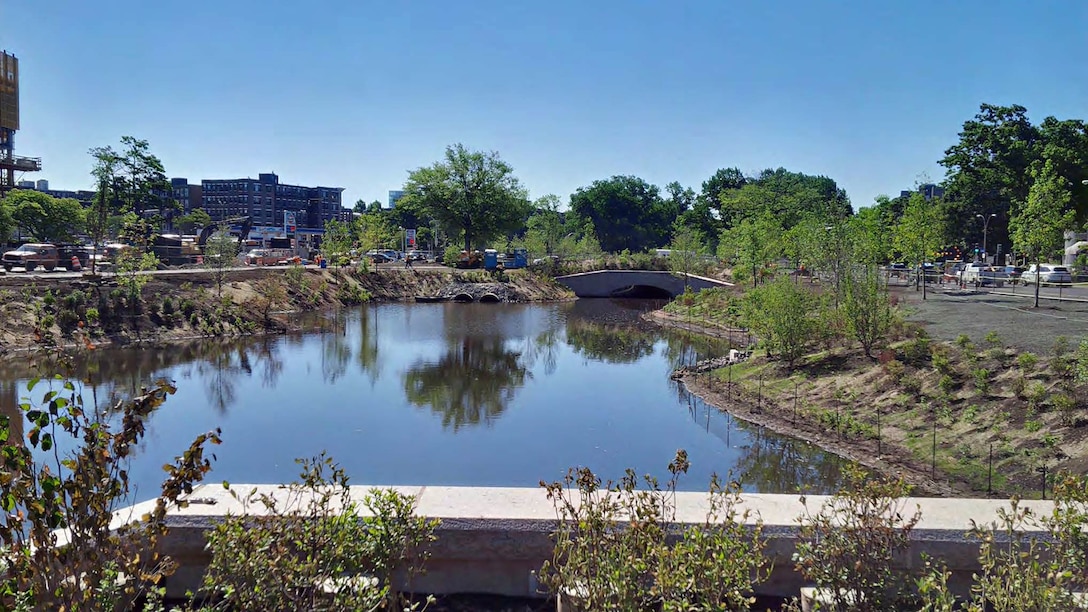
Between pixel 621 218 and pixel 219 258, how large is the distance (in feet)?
259

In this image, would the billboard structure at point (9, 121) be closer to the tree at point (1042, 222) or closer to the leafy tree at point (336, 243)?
the leafy tree at point (336, 243)

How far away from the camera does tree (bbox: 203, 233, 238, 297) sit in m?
43.0

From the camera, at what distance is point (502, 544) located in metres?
4.62

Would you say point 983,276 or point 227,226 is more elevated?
point 227,226

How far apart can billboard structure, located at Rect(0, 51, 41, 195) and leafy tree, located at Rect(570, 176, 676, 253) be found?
231ft

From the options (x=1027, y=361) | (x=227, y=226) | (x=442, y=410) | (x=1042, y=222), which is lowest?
(x=442, y=410)

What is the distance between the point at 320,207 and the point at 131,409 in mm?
155198

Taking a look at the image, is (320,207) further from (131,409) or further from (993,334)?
(131,409)

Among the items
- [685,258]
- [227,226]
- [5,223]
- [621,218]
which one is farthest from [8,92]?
[621,218]

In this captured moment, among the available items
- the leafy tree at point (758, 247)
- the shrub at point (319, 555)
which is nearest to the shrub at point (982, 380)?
the shrub at point (319, 555)

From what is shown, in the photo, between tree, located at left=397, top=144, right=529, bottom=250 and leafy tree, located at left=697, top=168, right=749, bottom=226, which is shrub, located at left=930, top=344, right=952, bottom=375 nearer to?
tree, located at left=397, top=144, right=529, bottom=250

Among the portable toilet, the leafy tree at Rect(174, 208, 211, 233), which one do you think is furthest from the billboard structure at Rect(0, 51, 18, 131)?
the portable toilet

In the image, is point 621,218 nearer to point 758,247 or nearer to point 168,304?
point 758,247

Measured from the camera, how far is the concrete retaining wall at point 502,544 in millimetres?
4496
